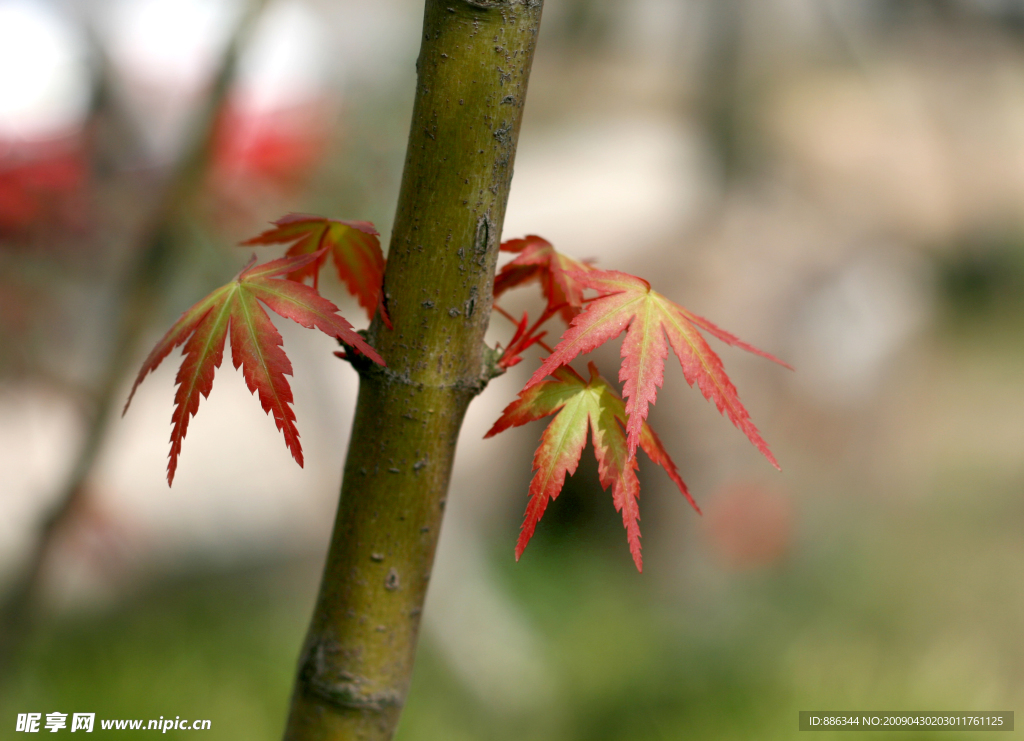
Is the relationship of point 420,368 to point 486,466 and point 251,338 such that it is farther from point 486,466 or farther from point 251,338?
point 486,466

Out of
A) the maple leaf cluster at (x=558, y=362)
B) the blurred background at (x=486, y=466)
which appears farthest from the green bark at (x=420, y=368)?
the blurred background at (x=486, y=466)

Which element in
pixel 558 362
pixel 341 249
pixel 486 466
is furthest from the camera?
pixel 486 466

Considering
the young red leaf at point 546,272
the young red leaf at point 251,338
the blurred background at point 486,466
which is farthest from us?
the blurred background at point 486,466

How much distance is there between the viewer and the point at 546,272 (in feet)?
2.05

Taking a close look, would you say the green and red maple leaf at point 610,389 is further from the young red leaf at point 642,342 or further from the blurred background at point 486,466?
the blurred background at point 486,466

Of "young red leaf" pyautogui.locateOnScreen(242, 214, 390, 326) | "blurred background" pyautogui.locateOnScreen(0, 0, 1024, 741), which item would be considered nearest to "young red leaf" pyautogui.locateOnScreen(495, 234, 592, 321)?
"young red leaf" pyautogui.locateOnScreen(242, 214, 390, 326)

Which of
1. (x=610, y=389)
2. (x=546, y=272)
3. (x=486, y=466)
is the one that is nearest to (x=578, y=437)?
(x=610, y=389)

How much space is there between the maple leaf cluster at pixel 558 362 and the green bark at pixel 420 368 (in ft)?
0.11

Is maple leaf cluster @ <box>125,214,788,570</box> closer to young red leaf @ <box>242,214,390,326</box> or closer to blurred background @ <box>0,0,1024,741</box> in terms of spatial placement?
young red leaf @ <box>242,214,390,326</box>

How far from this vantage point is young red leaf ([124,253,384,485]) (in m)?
0.46

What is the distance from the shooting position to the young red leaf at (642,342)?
48 cm

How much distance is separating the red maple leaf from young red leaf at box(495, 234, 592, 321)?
7 centimetres

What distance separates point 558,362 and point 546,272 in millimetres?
181

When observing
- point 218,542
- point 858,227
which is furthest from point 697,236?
point 218,542
